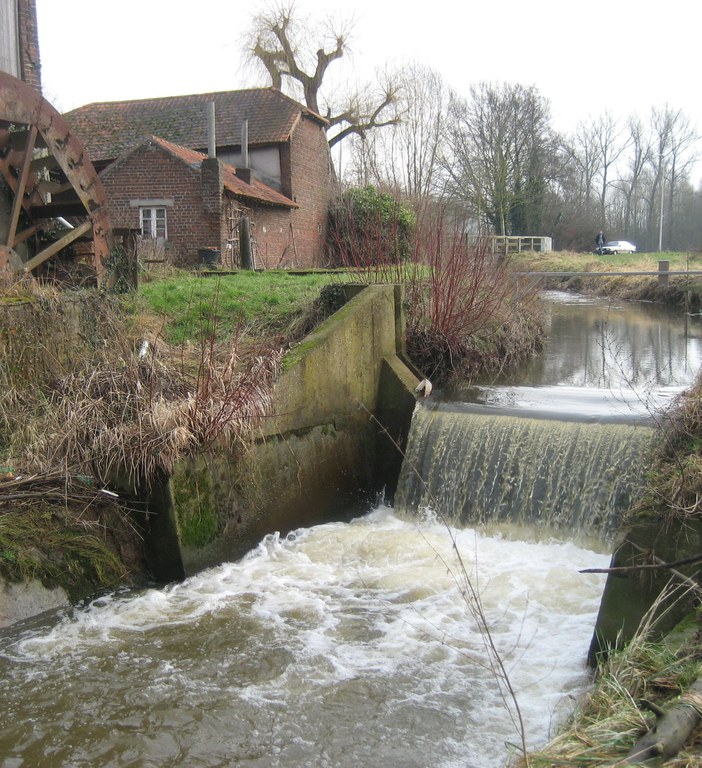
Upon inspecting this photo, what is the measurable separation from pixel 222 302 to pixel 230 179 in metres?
13.1

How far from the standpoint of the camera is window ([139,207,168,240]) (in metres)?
22.9

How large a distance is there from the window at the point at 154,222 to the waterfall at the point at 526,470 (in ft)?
52.6

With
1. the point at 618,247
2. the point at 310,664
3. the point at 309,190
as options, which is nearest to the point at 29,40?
the point at 310,664

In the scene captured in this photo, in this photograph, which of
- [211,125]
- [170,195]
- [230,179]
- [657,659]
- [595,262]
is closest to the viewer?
[657,659]

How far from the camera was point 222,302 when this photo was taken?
37.5ft

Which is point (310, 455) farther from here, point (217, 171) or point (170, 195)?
point (170, 195)

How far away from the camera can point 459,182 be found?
4166cm

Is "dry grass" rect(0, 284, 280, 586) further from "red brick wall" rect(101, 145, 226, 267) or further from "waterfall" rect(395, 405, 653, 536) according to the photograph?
"red brick wall" rect(101, 145, 226, 267)

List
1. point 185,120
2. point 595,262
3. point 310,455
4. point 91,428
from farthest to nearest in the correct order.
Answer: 1. point 595,262
2. point 185,120
3. point 310,455
4. point 91,428

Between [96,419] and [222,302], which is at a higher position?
[222,302]

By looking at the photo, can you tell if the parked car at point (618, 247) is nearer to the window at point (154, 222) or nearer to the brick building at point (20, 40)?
the window at point (154, 222)

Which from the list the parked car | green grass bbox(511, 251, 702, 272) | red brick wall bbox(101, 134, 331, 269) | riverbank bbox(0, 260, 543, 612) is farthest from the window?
the parked car

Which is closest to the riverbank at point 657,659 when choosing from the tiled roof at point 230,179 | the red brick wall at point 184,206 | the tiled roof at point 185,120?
the red brick wall at point 184,206

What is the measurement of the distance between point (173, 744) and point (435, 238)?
9.59 m
